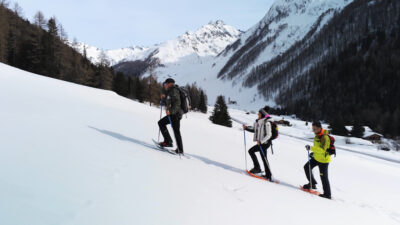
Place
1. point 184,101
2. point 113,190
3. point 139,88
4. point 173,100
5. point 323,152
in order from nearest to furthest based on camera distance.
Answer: point 113,190
point 173,100
point 184,101
point 323,152
point 139,88

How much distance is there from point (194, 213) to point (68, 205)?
1.79 meters

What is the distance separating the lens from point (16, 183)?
9.78 feet

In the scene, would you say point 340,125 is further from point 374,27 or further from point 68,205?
point 374,27

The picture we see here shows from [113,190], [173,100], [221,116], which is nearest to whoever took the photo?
[113,190]

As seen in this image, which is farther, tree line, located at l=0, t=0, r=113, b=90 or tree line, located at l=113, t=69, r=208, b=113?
tree line, located at l=113, t=69, r=208, b=113

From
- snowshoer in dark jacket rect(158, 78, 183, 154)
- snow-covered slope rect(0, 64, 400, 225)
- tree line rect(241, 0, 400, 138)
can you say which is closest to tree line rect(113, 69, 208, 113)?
tree line rect(241, 0, 400, 138)

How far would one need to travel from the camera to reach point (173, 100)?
678cm

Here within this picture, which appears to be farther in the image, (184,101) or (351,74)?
(351,74)

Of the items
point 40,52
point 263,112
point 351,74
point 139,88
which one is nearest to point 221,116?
point 139,88

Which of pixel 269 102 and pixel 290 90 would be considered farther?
pixel 269 102

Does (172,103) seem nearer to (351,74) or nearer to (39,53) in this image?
(39,53)

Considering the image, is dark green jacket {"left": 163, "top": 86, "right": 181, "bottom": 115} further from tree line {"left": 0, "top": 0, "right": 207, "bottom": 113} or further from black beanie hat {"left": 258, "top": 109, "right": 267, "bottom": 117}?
tree line {"left": 0, "top": 0, "right": 207, "bottom": 113}

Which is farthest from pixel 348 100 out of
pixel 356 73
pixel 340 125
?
pixel 340 125

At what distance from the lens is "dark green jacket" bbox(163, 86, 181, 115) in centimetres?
675
